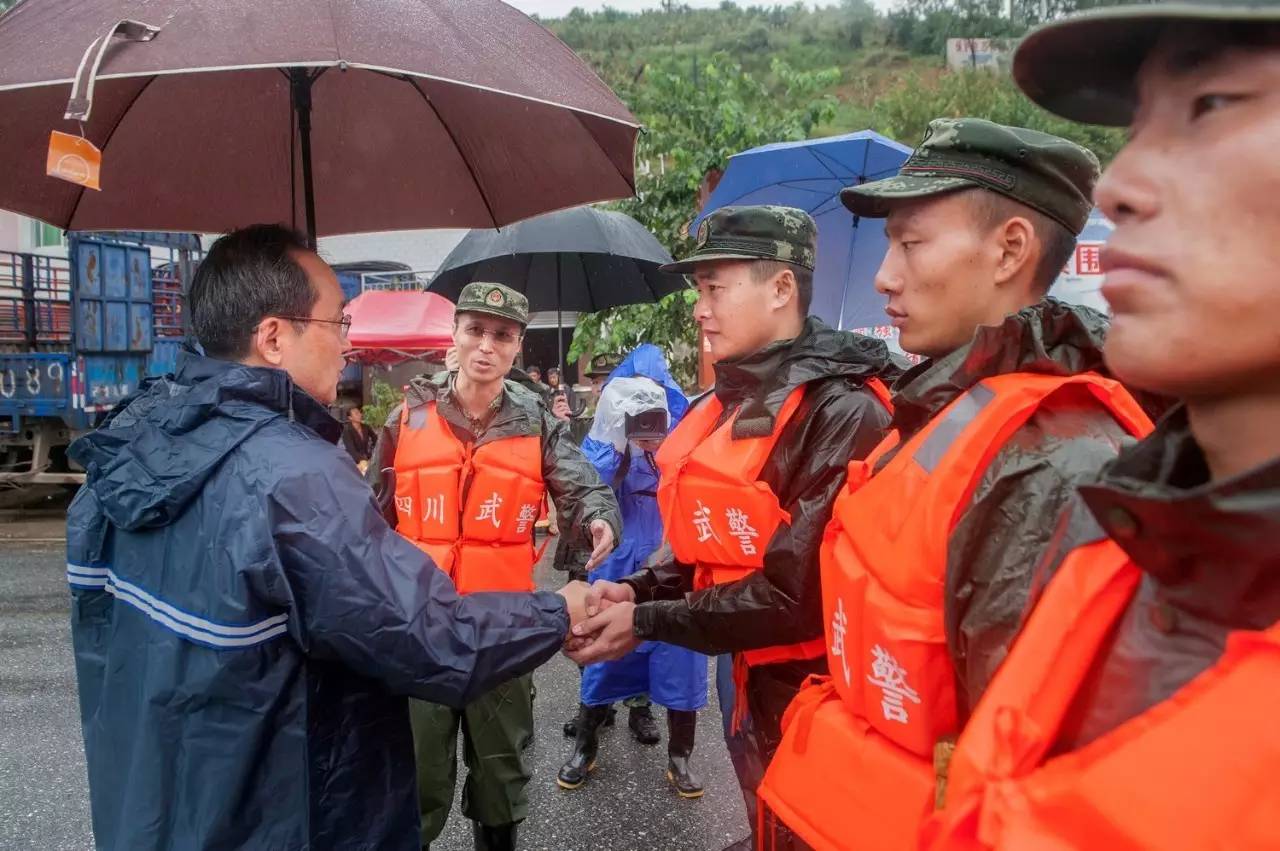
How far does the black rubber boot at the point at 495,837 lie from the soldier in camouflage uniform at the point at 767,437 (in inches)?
42.4

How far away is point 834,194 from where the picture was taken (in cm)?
523

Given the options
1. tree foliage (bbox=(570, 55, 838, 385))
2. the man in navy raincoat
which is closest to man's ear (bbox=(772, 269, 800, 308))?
the man in navy raincoat

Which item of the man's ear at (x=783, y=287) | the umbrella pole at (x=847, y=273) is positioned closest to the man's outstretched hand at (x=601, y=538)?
the man's ear at (x=783, y=287)

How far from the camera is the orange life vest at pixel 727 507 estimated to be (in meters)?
2.18

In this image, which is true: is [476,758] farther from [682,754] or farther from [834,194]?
[834,194]

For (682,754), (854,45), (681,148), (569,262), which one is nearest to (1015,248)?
(682,754)

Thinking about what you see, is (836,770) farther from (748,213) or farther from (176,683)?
(748,213)

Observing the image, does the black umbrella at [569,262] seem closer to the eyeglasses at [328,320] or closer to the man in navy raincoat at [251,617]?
the eyeglasses at [328,320]

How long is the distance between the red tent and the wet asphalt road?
6.55 meters

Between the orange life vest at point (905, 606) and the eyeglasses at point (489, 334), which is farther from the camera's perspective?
the eyeglasses at point (489, 334)

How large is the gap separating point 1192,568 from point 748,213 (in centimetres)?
194

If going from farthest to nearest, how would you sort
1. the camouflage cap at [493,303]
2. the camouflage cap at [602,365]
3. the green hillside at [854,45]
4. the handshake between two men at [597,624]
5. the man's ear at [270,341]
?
the green hillside at [854,45]
the camouflage cap at [602,365]
the camouflage cap at [493,303]
the handshake between two men at [597,624]
the man's ear at [270,341]

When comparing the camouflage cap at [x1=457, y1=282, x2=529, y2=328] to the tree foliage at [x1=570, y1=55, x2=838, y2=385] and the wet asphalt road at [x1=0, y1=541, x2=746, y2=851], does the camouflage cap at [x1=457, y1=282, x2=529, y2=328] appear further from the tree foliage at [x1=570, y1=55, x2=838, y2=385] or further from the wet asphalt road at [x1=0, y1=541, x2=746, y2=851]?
the tree foliage at [x1=570, y1=55, x2=838, y2=385]

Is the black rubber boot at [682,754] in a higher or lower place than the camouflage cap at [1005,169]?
lower
